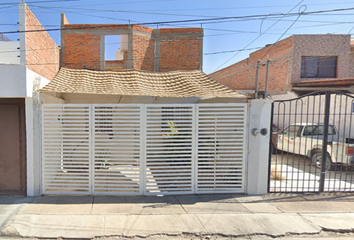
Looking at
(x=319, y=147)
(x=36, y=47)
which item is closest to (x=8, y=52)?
(x=36, y=47)

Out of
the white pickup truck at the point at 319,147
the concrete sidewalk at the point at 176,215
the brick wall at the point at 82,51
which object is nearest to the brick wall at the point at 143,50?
the brick wall at the point at 82,51

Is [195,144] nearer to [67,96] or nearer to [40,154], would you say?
[40,154]

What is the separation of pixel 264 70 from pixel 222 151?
16788 mm

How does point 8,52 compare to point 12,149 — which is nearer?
point 12,149

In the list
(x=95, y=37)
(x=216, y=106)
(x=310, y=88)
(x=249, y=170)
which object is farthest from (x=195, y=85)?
(x=310, y=88)

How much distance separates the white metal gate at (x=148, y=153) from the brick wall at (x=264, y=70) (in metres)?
12.3

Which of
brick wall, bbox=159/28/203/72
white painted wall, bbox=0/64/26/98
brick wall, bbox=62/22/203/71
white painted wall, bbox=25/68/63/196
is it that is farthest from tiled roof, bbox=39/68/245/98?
brick wall, bbox=62/22/203/71

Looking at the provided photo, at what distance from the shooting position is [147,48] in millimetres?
12047

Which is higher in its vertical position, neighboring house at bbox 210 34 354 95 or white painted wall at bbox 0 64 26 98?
neighboring house at bbox 210 34 354 95

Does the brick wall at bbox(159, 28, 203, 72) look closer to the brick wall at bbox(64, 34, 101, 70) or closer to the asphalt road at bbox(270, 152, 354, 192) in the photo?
the brick wall at bbox(64, 34, 101, 70)

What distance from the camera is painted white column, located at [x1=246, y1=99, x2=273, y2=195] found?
511 centimetres

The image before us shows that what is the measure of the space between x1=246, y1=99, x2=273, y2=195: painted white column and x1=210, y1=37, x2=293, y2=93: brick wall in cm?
1179

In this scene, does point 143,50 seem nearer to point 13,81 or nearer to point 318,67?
point 13,81

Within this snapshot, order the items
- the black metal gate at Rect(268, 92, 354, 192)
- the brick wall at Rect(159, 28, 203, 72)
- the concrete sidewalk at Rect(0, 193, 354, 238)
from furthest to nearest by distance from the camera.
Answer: the brick wall at Rect(159, 28, 203, 72) → the black metal gate at Rect(268, 92, 354, 192) → the concrete sidewalk at Rect(0, 193, 354, 238)
